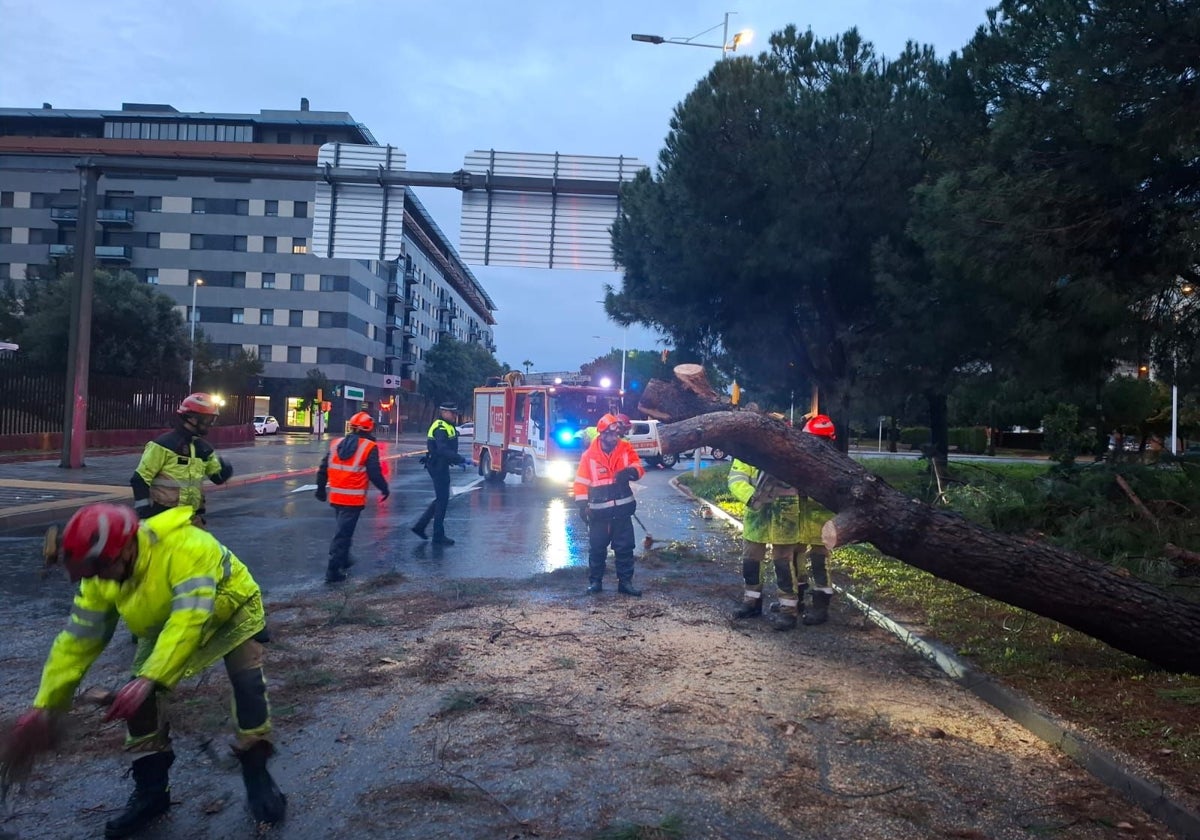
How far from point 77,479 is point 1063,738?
1898cm

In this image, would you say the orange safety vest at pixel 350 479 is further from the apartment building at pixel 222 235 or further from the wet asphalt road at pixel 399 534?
the apartment building at pixel 222 235

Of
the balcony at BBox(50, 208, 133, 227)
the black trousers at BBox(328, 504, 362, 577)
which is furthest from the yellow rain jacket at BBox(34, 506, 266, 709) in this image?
the balcony at BBox(50, 208, 133, 227)

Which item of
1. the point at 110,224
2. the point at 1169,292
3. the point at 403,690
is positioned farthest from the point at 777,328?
the point at 110,224

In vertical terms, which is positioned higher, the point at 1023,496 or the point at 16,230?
the point at 16,230

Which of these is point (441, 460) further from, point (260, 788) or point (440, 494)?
point (260, 788)

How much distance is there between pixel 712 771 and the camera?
13.8ft

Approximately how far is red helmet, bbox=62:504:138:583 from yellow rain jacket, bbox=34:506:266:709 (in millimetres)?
161

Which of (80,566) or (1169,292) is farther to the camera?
(1169,292)

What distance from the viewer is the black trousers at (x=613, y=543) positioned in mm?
8539

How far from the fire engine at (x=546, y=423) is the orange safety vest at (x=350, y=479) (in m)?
11.3

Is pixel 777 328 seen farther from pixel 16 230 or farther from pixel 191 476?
pixel 16 230

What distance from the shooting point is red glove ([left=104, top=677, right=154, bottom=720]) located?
107 inches

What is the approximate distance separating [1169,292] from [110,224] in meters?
67.7

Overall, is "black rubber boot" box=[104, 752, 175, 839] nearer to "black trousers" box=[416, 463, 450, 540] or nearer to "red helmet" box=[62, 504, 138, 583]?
"red helmet" box=[62, 504, 138, 583]
